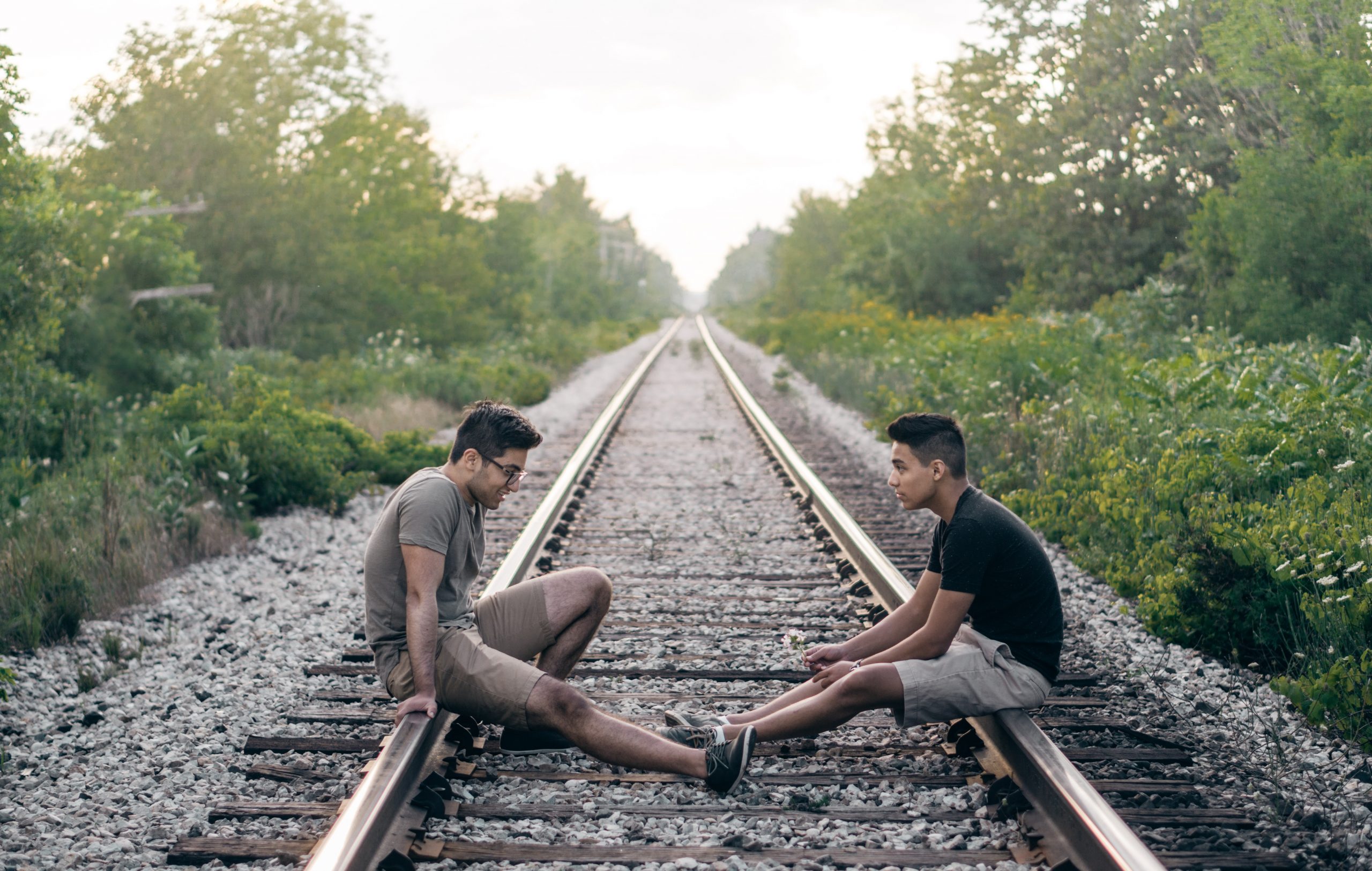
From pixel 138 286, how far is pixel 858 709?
13.6m

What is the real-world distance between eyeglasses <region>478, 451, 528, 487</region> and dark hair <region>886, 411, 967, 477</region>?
1308 millimetres

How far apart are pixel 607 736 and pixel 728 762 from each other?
41 centimetres

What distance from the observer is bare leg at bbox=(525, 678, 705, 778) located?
3.58 m

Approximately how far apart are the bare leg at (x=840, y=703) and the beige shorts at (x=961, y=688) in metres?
0.05

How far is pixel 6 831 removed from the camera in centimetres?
335

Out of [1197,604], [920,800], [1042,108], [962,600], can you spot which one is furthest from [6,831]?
[1042,108]

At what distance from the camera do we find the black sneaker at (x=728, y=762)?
347cm

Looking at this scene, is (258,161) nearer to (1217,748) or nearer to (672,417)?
(672,417)

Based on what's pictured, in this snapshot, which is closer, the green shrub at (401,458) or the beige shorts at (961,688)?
the beige shorts at (961,688)

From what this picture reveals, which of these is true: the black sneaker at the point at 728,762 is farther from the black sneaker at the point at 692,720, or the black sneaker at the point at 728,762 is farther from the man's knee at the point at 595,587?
the man's knee at the point at 595,587

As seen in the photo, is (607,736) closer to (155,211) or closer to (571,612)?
(571,612)

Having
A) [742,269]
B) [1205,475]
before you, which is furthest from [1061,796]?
[742,269]

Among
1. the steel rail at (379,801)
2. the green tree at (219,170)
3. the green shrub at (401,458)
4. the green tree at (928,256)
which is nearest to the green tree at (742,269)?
the green tree at (928,256)

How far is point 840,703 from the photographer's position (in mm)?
3738
